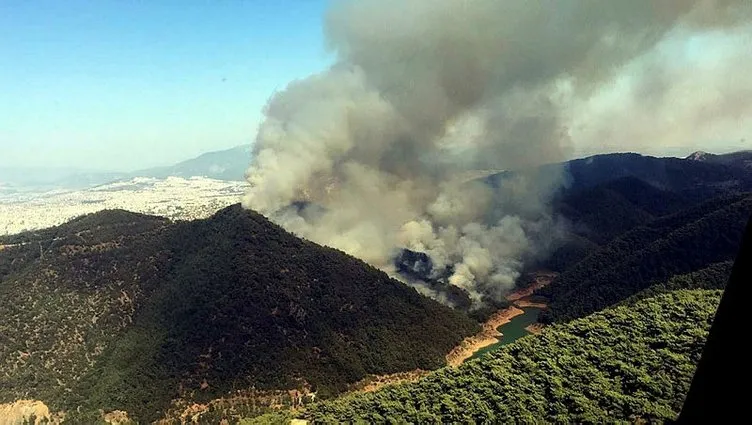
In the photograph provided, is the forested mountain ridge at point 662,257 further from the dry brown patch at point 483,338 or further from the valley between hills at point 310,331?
the dry brown patch at point 483,338

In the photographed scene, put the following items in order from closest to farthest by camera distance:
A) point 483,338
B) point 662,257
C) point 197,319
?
point 197,319 < point 483,338 < point 662,257

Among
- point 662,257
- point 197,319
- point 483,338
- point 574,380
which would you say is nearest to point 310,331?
point 197,319

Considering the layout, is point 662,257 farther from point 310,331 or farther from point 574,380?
point 574,380

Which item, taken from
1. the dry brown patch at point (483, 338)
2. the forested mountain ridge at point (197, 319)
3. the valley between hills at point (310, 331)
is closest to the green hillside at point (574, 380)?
the valley between hills at point (310, 331)

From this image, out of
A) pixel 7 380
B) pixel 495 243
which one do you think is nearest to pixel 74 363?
pixel 7 380

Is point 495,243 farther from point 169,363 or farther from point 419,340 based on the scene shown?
point 169,363

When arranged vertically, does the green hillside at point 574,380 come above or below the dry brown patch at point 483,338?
above
